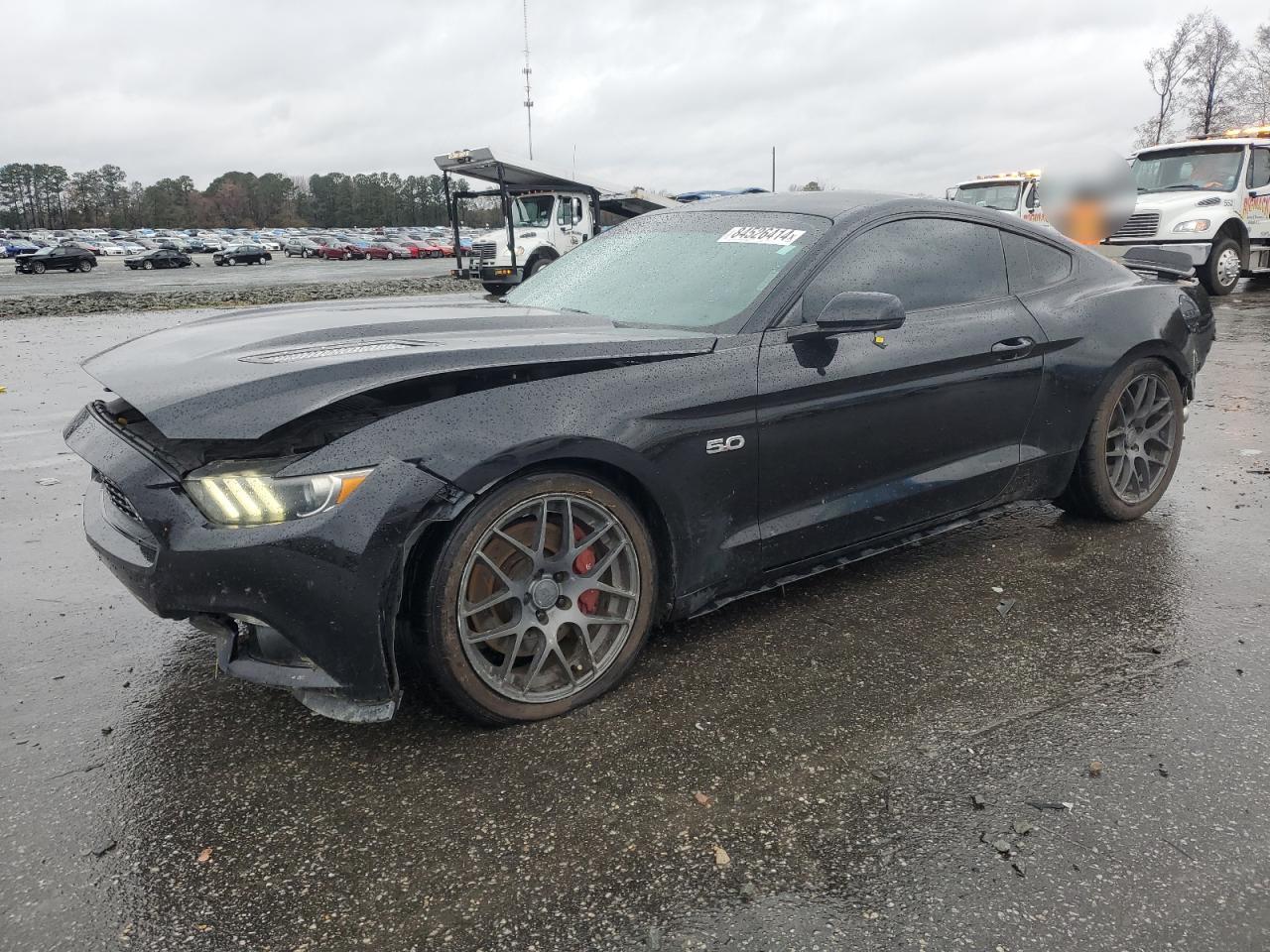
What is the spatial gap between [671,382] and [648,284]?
797mm

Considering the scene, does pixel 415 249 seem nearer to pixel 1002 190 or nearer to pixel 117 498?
pixel 1002 190

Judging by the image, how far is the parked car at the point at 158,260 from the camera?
153ft

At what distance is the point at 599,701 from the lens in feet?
9.56

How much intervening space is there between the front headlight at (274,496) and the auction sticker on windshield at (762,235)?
5.84 ft

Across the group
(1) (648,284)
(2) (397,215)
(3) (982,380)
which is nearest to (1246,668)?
(3) (982,380)

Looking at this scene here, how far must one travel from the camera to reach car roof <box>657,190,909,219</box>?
3.59 meters

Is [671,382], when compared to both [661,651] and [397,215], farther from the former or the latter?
[397,215]

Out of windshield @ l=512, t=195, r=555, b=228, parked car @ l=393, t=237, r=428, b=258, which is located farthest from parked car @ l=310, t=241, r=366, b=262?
windshield @ l=512, t=195, r=555, b=228

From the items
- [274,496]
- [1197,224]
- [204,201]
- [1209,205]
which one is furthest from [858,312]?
[204,201]

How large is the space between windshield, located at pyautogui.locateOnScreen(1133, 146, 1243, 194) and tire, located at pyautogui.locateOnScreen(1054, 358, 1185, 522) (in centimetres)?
1248

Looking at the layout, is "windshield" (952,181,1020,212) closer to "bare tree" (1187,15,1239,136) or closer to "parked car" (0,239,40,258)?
"bare tree" (1187,15,1239,136)

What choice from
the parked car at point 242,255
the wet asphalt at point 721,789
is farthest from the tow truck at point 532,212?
the parked car at point 242,255

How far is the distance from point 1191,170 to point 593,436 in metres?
16.1

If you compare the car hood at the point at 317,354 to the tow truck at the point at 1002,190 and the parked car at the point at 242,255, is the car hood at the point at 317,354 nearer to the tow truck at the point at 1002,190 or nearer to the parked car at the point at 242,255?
the tow truck at the point at 1002,190
